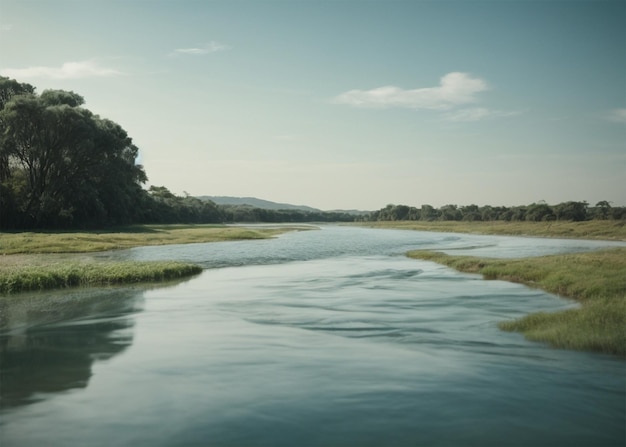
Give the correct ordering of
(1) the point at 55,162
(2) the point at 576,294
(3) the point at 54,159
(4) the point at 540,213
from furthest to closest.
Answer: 1. (4) the point at 540,213
2. (1) the point at 55,162
3. (3) the point at 54,159
4. (2) the point at 576,294

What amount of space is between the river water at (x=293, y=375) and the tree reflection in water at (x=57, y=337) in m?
0.07

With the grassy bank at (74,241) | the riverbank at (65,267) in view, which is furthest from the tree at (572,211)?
the riverbank at (65,267)

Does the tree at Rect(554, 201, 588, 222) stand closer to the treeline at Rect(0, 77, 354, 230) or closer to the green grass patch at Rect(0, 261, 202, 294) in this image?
the treeline at Rect(0, 77, 354, 230)

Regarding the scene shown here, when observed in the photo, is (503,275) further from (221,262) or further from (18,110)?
(18,110)

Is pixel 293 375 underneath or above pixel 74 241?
underneath

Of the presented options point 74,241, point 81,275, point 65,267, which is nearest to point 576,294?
point 81,275

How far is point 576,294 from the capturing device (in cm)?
2648

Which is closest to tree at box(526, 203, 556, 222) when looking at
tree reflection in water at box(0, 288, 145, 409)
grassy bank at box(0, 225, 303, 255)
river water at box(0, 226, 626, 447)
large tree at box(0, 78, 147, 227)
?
grassy bank at box(0, 225, 303, 255)

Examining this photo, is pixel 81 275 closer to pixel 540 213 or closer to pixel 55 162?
pixel 55 162

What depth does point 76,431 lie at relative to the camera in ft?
36.3

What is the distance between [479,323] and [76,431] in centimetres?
1613

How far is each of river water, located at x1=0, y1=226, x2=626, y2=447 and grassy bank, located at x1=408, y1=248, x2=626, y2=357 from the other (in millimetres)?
1166

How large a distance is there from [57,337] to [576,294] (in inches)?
980

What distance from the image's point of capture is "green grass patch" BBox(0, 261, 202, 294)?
28.2 metres
